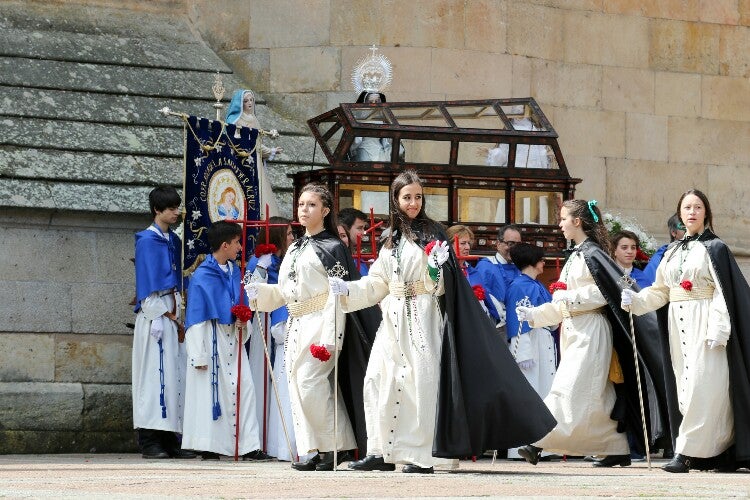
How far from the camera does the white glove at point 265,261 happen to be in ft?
40.8

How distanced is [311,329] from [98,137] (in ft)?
13.0

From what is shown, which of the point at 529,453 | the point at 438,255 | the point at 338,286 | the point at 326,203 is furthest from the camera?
the point at 326,203

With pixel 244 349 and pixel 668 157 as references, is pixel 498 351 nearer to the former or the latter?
pixel 244 349

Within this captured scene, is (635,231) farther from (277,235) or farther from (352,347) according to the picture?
(352,347)

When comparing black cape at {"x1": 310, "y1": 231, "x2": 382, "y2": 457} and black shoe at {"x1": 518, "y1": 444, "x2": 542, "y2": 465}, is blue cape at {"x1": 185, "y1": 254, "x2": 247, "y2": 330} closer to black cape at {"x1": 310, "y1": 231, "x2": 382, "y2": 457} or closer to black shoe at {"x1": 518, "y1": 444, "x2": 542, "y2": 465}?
black cape at {"x1": 310, "y1": 231, "x2": 382, "y2": 457}

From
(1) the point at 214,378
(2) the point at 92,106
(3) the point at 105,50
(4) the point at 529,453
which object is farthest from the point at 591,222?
(3) the point at 105,50

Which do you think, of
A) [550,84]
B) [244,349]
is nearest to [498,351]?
[244,349]

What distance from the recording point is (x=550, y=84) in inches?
617

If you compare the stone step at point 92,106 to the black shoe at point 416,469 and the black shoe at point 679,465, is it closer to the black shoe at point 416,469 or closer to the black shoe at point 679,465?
the black shoe at point 416,469

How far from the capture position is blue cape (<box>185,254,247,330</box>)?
12.1m

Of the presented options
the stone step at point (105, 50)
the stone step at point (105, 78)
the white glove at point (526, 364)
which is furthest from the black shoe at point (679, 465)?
the stone step at point (105, 50)

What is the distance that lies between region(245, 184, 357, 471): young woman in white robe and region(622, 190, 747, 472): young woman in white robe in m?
1.89

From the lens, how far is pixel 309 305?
34.3 ft

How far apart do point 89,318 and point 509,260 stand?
3.29 metres
